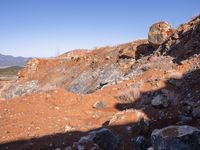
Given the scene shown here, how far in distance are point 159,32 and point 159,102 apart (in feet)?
53.7

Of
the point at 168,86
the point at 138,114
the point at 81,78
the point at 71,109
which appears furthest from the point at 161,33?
the point at 138,114

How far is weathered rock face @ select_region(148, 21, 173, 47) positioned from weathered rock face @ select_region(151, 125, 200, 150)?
75.8ft

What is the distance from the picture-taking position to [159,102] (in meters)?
16.8

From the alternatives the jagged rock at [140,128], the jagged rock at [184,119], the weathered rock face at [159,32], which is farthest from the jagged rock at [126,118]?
the weathered rock face at [159,32]

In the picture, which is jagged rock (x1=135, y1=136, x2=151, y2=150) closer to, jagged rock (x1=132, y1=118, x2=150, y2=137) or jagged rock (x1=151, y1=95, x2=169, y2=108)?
jagged rock (x1=132, y1=118, x2=150, y2=137)

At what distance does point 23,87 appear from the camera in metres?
42.8

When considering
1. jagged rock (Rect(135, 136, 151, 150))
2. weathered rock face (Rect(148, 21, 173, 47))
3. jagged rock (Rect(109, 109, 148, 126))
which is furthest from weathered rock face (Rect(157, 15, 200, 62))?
jagged rock (Rect(135, 136, 151, 150))

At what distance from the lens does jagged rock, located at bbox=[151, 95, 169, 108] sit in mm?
16664

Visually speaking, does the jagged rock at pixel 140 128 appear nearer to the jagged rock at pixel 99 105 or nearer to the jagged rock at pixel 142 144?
the jagged rock at pixel 142 144

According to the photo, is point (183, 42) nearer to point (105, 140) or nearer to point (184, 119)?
point (184, 119)

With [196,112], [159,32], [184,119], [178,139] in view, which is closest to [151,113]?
[184,119]

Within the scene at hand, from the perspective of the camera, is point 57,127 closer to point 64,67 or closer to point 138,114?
point 138,114

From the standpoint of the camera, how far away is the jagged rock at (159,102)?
16.7 metres

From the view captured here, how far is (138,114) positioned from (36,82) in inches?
1177
